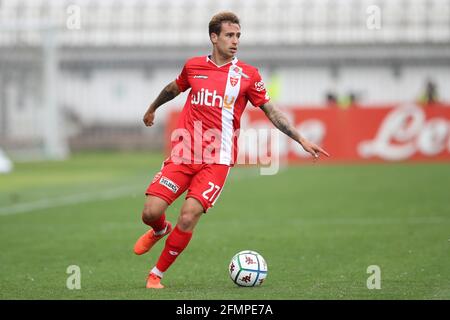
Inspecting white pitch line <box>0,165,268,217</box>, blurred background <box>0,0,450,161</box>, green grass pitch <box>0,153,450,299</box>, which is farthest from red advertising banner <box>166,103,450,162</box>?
blurred background <box>0,0,450,161</box>

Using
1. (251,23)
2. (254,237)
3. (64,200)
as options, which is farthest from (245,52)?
(254,237)

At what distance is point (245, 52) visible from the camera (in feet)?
136

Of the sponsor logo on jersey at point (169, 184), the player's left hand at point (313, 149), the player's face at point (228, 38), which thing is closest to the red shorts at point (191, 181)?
the sponsor logo on jersey at point (169, 184)

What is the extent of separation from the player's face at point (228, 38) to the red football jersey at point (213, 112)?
0.17 metres

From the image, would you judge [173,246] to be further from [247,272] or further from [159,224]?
[247,272]

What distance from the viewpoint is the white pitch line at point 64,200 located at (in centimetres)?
1631

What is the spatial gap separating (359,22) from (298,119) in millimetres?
13083

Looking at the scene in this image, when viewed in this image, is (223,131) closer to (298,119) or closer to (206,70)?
(206,70)

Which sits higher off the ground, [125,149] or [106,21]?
[106,21]

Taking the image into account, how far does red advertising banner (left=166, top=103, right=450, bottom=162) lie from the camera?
27531 mm

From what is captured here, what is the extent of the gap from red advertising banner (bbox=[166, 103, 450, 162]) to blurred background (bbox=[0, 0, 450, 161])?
10.4 meters

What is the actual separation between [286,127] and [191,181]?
0.92 meters
